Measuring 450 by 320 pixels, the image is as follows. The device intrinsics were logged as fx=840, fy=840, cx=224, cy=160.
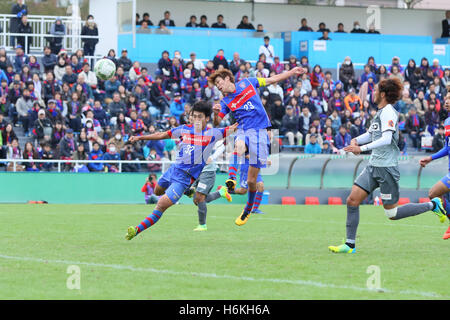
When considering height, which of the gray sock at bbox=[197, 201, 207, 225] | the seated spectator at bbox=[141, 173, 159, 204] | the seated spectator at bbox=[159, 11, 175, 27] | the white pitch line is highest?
the seated spectator at bbox=[159, 11, 175, 27]

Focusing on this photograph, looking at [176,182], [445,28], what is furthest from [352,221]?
[445,28]

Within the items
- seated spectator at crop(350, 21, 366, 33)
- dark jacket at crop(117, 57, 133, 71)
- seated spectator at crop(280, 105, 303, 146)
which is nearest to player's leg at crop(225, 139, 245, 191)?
seated spectator at crop(280, 105, 303, 146)

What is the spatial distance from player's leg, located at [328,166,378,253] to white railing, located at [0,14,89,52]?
2179 cm

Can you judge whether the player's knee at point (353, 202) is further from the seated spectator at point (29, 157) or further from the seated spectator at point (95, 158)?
the seated spectator at point (29, 157)

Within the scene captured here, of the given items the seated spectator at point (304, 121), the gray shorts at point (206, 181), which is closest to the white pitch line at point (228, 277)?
the gray shorts at point (206, 181)

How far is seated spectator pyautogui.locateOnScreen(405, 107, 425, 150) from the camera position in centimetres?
3130

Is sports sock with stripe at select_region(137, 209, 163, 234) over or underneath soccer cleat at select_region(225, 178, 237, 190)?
underneath

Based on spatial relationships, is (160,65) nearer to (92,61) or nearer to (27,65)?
(92,61)

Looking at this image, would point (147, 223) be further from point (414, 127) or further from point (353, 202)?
point (414, 127)

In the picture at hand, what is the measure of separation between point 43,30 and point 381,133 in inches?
926

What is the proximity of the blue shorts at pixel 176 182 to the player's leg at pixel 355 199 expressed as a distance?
2.36 metres

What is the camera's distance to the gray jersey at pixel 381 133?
33.8 ft

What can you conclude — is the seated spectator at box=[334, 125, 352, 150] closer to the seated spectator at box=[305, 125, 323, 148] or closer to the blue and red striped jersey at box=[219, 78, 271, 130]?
the seated spectator at box=[305, 125, 323, 148]

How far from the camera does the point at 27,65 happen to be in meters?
26.9
